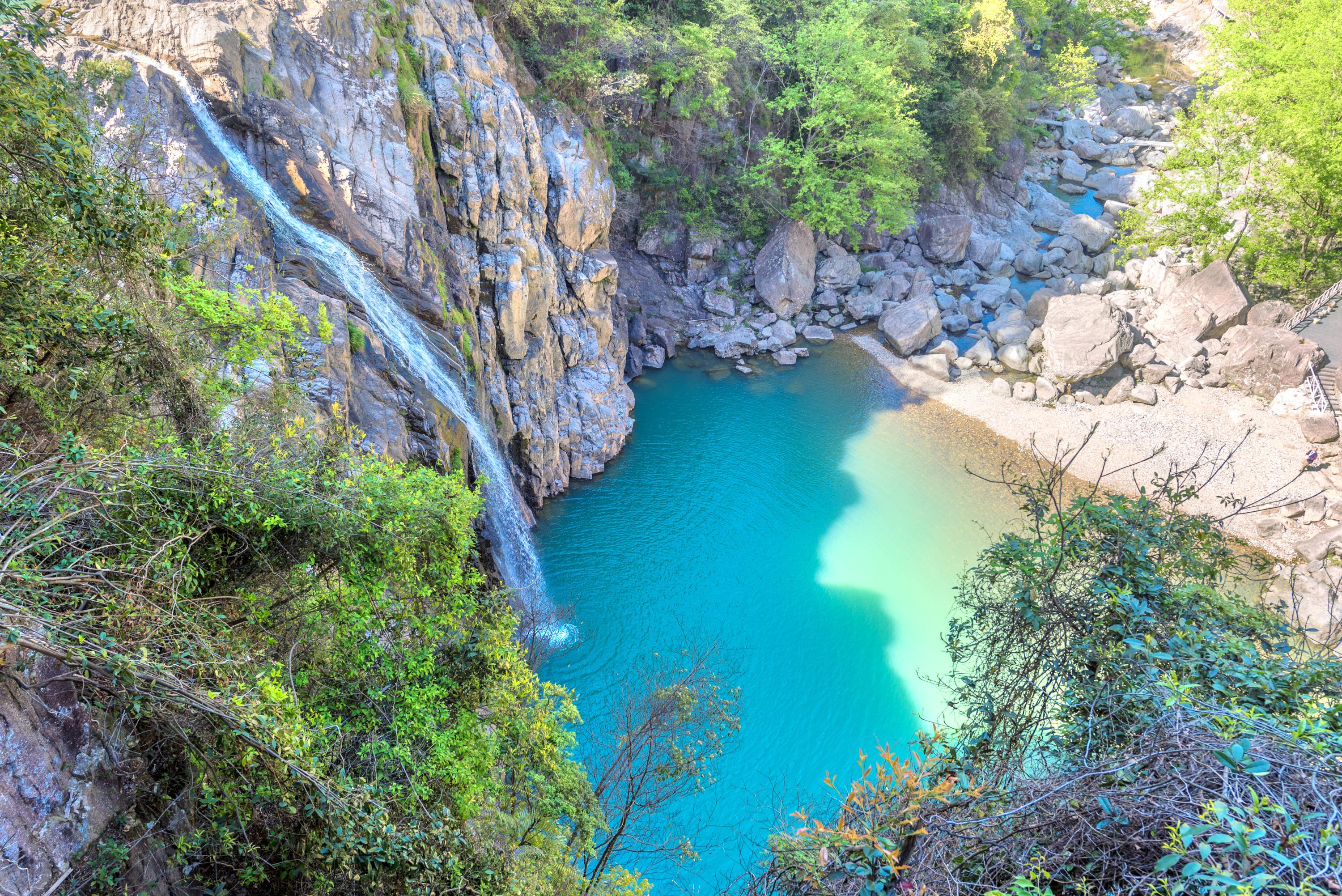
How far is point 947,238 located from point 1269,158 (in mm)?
11368

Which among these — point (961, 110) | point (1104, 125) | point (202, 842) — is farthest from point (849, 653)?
point (1104, 125)

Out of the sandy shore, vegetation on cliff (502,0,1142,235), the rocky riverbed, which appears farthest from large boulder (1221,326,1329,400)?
vegetation on cliff (502,0,1142,235)

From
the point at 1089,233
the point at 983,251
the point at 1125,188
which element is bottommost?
the point at 983,251

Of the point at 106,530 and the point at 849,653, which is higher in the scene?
the point at 106,530

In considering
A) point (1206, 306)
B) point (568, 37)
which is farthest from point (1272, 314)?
point (568, 37)

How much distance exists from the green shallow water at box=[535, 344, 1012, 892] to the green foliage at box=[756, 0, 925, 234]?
8555mm

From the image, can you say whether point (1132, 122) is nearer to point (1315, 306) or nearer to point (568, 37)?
point (1315, 306)

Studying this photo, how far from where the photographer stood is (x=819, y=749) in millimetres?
12641

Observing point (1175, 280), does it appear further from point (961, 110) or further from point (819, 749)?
point (819, 749)

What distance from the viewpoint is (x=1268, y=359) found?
872 inches

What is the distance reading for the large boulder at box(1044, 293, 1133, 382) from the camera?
78.9 ft

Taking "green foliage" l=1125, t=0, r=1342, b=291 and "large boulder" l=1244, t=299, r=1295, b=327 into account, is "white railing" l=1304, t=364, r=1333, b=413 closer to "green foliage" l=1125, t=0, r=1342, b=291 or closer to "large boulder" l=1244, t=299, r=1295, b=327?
"large boulder" l=1244, t=299, r=1295, b=327

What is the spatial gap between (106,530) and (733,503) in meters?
15.9

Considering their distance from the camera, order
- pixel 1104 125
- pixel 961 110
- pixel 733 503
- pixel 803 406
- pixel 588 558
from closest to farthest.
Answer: pixel 588 558 → pixel 733 503 → pixel 803 406 → pixel 961 110 → pixel 1104 125
